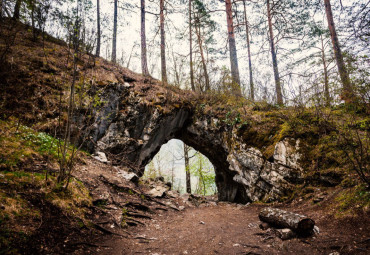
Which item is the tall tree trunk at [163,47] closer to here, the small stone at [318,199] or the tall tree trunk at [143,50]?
the tall tree trunk at [143,50]

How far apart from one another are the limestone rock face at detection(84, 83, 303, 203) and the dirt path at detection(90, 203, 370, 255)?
248cm

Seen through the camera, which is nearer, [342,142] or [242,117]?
[342,142]

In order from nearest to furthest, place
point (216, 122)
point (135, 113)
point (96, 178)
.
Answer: point (96, 178), point (135, 113), point (216, 122)

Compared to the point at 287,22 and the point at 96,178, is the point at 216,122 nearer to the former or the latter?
the point at 96,178

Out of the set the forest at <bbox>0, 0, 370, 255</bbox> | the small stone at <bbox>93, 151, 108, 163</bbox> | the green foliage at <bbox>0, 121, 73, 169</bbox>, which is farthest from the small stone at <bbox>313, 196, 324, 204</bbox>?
the small stone at <bbox>93, 151, 108, 163</bbox>

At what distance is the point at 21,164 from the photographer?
328 cm

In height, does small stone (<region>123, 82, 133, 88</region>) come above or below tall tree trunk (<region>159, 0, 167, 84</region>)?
below

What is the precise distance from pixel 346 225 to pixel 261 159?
383 centimetres

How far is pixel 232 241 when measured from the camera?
347 cm

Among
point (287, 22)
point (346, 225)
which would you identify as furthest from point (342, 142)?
point (287, 22)

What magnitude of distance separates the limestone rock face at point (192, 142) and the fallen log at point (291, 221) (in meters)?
2.71

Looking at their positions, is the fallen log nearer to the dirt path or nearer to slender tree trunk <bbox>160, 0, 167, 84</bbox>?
the dirt path

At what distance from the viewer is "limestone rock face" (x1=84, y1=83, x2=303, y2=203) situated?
6.58 metres

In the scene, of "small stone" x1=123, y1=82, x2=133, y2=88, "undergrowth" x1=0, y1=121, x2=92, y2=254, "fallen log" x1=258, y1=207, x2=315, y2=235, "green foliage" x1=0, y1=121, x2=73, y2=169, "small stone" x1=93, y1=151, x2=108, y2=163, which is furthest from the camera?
"small stone" x1=123, y1=82, x2=133, y2=88
